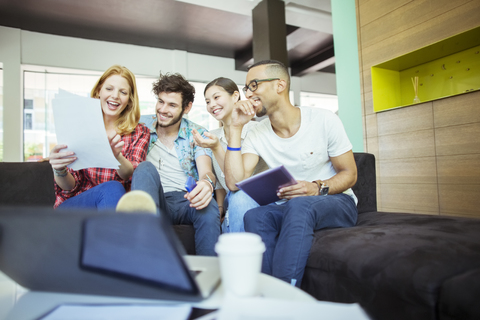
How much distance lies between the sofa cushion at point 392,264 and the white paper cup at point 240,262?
382 mm

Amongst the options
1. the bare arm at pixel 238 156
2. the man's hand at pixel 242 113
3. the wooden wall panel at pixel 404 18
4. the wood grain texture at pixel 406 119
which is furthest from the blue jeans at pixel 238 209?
the wooden wall panel at pixel 404 18

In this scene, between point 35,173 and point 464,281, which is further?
point 35,173

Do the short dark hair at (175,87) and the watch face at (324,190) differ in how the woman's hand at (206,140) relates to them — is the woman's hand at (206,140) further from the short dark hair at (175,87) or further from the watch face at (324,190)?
the watch face at (324,190)

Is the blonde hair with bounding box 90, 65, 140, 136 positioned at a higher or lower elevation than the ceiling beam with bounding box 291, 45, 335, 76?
lower

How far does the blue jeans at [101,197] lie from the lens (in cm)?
125

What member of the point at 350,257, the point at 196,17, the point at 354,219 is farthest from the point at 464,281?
the point at 196,17

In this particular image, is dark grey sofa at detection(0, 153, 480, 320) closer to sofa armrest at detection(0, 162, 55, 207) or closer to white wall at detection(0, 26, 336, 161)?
sofa armrest at detection(0, 162, 55, 207)

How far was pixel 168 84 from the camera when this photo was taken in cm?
184

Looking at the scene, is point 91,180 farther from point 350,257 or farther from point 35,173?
point 350,257

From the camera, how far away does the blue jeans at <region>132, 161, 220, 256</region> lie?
3.87 ft

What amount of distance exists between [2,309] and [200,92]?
7449 millimetres

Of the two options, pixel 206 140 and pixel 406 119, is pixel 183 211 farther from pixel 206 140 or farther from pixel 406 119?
pixel 406 119

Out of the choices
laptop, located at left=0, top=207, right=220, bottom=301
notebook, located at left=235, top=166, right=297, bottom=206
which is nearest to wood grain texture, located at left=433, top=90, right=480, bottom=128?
notebook, located at left=235, top=166, right=297, bottom=206

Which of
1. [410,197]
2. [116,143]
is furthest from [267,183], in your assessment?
[410,197]
